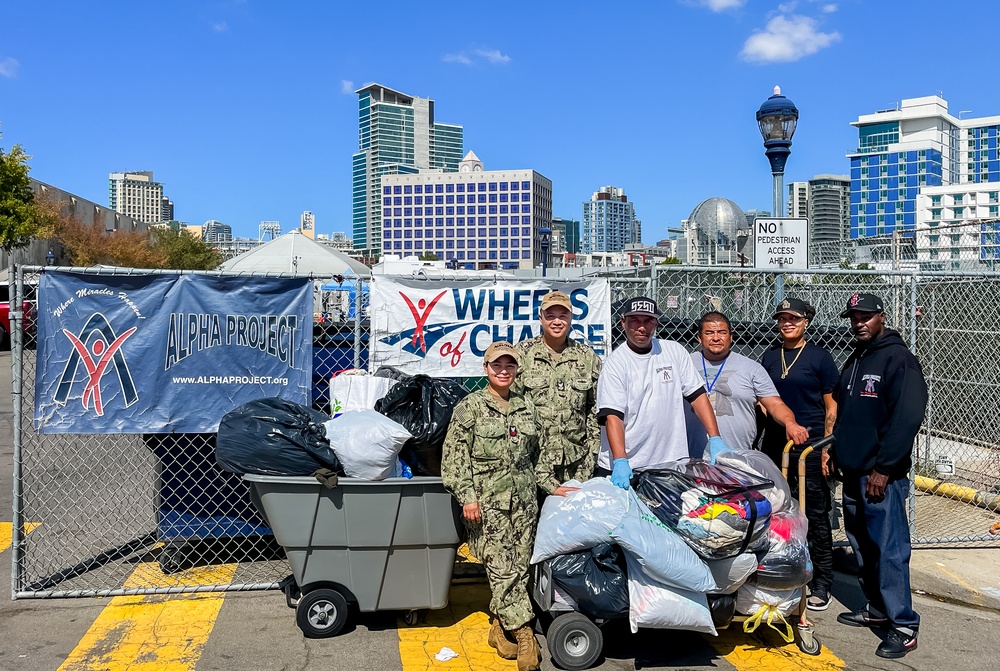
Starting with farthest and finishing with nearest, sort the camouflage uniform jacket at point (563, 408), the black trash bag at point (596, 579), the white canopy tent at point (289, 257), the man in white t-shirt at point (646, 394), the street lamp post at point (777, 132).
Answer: the white canopy tent at point (289, 257) → the street lamp post at point (777, 132) → the camouflage uniform jacket at point (563, 408) → the man in white t-shirt at point (646, 394) → the black trash bag at point (596, 579)

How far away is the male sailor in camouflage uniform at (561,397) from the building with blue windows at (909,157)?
19123 centimetres

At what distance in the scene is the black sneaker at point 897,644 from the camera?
14.7 ft

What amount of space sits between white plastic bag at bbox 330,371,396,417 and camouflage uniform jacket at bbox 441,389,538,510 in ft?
4.10

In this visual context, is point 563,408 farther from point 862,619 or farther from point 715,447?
point 862,619

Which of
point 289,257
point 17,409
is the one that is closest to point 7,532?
point 17,409

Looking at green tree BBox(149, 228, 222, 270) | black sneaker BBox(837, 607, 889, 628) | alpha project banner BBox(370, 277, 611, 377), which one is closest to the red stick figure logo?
alpha project banner BBox(370, 277, 611, 377)

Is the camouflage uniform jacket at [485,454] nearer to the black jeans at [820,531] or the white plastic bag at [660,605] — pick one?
the white plastic bag at [660,605]

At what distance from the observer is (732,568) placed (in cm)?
416

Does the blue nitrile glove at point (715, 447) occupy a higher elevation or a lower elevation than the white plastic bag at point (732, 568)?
higher

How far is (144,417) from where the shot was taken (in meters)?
5.32

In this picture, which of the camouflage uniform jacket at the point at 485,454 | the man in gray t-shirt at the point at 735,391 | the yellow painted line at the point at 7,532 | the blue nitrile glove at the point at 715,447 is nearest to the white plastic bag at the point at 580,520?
the camouflage uniform jacket at the point at 485,454

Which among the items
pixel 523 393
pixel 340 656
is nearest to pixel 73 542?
pixel 340 656

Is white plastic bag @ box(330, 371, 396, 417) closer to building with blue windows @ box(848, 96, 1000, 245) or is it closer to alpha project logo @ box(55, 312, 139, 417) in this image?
alpha project logo @ box(55, 312, 139, 417)

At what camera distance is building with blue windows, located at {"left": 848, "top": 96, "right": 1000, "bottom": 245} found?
18150 cm
